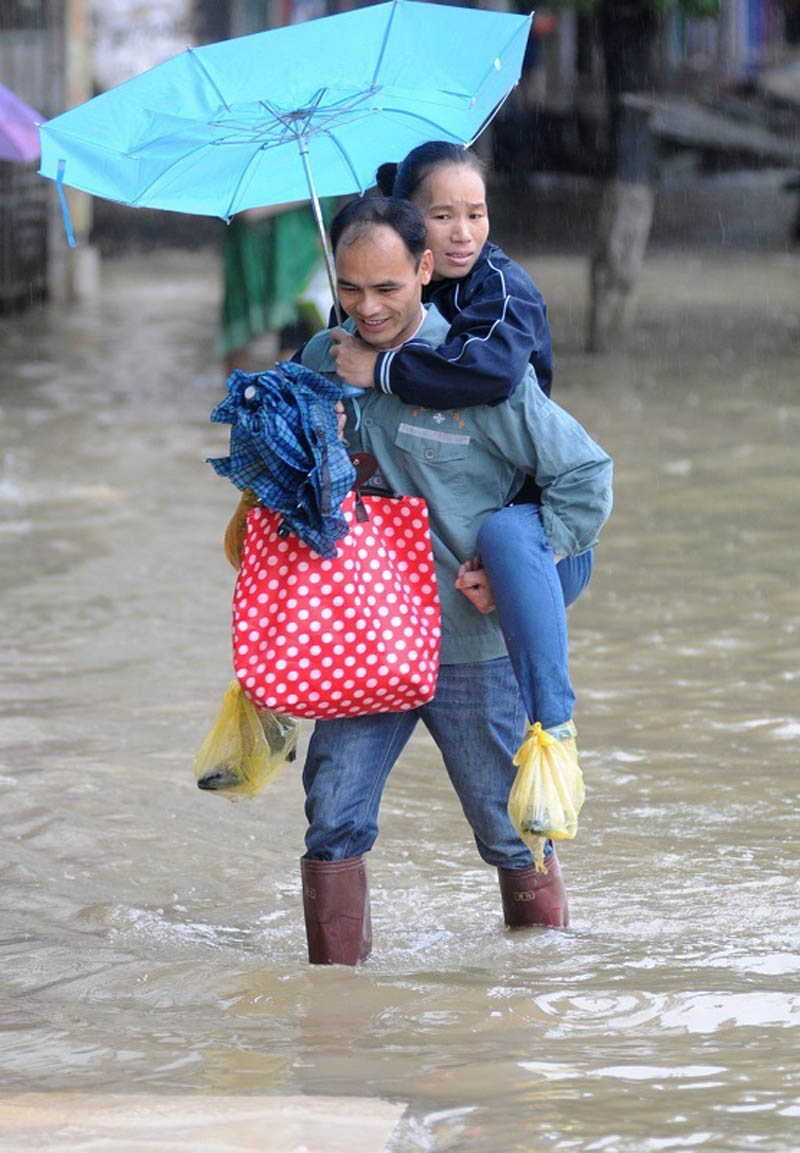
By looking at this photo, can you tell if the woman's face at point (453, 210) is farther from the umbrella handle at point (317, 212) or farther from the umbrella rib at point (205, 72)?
the umbrella rib at point (205, 72)

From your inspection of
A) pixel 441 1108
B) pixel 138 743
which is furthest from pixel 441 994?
pixel 138 743

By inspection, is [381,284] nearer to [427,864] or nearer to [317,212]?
[317,212]

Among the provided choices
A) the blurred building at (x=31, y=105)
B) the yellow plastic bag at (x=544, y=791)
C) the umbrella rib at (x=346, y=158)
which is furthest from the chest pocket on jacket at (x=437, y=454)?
the blurred building at (x=31, y=105)

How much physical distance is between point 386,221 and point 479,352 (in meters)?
0.29

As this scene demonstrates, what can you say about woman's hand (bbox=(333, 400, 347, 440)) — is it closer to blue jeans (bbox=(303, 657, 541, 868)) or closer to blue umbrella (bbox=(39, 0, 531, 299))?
blue umbrella (bbox=(39, 0, 531, 299))

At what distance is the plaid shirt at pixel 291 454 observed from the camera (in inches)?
128

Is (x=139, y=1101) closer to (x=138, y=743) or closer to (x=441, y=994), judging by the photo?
(x=441, y=994)

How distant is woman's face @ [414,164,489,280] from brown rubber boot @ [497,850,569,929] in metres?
1.22

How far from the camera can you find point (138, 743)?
17.4ft

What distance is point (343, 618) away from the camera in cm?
331

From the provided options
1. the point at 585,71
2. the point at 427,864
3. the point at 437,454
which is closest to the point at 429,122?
the point at 437,454

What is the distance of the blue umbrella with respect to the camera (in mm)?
3482

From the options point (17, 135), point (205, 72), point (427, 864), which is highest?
point (205, 72)

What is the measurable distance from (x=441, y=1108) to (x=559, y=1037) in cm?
39
